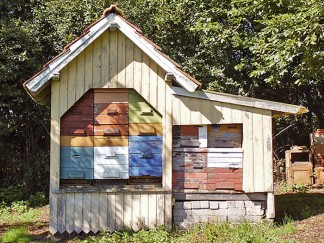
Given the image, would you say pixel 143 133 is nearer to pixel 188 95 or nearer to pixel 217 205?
pixel 188 95

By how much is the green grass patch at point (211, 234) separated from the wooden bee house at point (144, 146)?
0.79 ft

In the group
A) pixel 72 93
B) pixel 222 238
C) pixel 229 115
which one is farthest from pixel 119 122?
pixel 222 238

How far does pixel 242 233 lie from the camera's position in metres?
7.23

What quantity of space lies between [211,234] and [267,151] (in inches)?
81.9

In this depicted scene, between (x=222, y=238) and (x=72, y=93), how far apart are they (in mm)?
4151

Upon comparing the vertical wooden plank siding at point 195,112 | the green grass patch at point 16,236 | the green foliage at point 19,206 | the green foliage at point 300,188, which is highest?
the vertical wooden plank siding at point 195,112

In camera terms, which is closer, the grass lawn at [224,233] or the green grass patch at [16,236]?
the grass lawn at [224,233]

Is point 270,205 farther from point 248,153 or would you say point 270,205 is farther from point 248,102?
point 248,102

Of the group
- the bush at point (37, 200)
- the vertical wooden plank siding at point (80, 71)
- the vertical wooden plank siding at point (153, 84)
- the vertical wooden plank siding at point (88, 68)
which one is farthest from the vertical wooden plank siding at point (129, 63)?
the bush at point (37, 200)

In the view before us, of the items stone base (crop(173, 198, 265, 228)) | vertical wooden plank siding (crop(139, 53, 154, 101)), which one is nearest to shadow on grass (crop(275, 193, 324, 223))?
stone base (crop(173, 198, 265, 228))

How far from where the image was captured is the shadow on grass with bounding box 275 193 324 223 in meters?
9.08

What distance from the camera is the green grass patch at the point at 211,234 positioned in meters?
7.19

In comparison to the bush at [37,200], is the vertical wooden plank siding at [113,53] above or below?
above

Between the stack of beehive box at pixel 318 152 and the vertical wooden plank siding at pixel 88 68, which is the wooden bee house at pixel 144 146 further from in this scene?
the stack of beehive box at pixel 318 152
